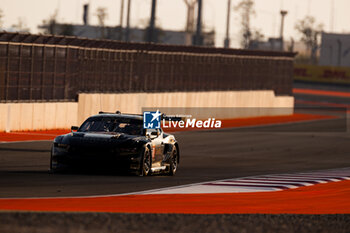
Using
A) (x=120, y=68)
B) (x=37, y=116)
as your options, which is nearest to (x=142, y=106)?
(x=120, y=68)

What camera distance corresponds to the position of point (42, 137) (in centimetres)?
3231

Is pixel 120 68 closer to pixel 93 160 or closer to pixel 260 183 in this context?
pixel 260 183

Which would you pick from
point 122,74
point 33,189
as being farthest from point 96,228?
point 122,74

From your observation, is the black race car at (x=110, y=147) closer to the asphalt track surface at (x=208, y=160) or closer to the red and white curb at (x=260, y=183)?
the asphalt track surface at (x=208, y=160)

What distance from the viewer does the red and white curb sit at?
16.8 m

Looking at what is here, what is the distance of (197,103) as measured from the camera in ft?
167

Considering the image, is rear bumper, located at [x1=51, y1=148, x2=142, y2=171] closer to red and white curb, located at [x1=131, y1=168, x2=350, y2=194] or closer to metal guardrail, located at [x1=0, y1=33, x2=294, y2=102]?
red and white curb, located at [x1=131, y1=168, x2=350, y2=194]

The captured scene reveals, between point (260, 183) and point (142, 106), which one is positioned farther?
point (142, 106)

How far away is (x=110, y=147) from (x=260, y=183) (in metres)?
3.25

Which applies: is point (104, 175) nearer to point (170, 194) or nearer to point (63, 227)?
point (170, 194)

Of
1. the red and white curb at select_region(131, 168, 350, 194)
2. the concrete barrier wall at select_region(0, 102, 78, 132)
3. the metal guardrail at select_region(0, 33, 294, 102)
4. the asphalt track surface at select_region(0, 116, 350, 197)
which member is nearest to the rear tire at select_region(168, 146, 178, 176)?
the asphalt track surface at select_region(0, 116, 350, 197)

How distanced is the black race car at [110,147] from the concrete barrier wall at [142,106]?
50.0 feet

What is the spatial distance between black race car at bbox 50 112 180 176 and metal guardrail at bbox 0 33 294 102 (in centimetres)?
1586

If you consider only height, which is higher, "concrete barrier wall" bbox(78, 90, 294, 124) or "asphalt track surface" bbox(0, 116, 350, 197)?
"concrete barrier wall" bbox(78, 90, 294, 124)
